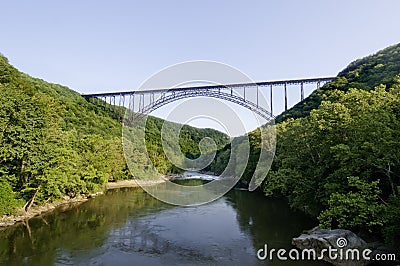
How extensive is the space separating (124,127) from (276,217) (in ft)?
96.3

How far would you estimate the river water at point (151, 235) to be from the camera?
32.4 ft

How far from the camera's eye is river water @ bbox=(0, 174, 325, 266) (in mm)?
9891

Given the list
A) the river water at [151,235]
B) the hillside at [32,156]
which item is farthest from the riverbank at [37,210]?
the river water at [151,235]

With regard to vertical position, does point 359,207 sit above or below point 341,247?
above

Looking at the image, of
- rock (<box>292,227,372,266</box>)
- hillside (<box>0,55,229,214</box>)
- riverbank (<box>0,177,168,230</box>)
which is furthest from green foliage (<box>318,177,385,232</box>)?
hillside (<box>0,55,229,214</box>)

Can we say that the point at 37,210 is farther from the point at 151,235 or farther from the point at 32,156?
the point at 151,235

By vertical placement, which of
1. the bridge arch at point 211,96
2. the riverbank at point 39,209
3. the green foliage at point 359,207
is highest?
the bridge arch at point 211,96

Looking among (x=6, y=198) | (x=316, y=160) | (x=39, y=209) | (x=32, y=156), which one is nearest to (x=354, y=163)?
(x=316, y=160)

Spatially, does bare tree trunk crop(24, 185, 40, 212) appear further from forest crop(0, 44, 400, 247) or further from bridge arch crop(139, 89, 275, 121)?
bridge arch crop(139, 89, 275, 121)

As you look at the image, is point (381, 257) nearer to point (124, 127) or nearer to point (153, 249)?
point (153, 249)

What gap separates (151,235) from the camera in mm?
12797

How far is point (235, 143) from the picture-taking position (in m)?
40.8

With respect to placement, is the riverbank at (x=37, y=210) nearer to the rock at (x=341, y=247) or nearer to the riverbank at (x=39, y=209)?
the riverbank at (x=39, y=209)

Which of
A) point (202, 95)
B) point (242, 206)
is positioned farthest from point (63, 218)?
point (202, 95)
